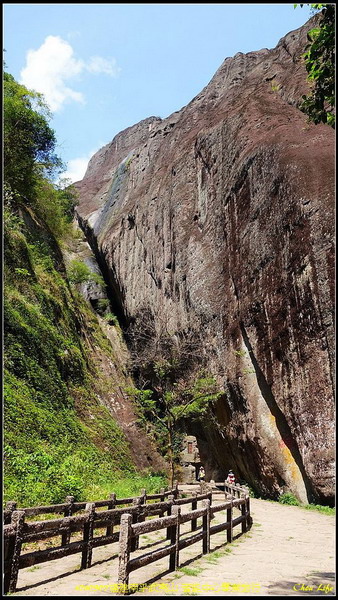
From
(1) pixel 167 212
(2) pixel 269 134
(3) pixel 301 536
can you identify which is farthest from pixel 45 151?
(3) pixel 301 536

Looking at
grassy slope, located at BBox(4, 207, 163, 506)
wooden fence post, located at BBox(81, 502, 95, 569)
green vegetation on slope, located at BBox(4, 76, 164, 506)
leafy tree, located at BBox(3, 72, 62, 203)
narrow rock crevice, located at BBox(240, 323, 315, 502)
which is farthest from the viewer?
leafy tree, located at BBox(3, 72, 62, 203)

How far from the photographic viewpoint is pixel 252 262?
21172mm

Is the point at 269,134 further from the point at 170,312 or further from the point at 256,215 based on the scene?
the point at 170,312

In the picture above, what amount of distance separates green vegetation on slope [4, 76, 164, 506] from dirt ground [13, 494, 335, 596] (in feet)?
9.31

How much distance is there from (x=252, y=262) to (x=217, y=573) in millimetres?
16521

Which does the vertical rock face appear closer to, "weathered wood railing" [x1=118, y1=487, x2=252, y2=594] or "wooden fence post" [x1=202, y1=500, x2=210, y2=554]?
"weathered wood railing" [x1=118, y1=487, x2=252, y2=594]

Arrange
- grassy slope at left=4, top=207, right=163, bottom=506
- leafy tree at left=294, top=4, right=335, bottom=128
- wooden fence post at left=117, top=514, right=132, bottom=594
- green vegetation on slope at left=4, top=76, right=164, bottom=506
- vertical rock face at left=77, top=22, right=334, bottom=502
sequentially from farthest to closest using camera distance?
vertical rock face at left=77, top=22, right=334, bottom=502
green vegetation on slope at left=4, top=76, right=164, bottom=506
grassy slope at left=4, top=207, right=163, bottom=506
leafy tree at left=294, top=4, right=335, bottom=128
wooden fence post at left=117, top=514, right=132, bottom=594

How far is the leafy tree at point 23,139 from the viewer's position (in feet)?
72.3

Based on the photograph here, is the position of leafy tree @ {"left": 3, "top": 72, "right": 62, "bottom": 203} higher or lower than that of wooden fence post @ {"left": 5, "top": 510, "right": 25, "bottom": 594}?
higher

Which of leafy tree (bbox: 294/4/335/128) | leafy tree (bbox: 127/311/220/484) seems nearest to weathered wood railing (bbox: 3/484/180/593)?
leafy tree (bbox: 294/4/335/128)

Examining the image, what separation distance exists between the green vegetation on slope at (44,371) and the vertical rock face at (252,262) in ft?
19.0

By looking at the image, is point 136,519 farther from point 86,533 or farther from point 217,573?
point 217,573

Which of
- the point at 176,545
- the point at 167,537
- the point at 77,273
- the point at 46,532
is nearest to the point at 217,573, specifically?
the point at 176,545

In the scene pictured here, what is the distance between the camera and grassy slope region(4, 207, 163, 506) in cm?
1026
